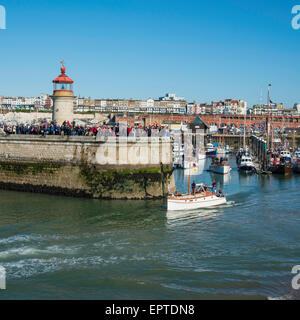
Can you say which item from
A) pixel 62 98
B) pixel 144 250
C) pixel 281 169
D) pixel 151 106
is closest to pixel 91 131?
pixel 62 98

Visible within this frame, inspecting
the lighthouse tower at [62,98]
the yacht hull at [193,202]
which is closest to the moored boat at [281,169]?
the yacht hull at [193,202]

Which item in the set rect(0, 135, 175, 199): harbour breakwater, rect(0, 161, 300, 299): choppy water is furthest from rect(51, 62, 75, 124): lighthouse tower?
rect(0, 161, 300, 299): choppy water

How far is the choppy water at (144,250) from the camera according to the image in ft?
41.9

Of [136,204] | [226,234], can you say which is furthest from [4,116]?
[226,234]

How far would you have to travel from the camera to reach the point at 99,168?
25781 millimetres

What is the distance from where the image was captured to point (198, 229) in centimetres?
1909

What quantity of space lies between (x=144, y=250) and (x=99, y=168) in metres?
10.5

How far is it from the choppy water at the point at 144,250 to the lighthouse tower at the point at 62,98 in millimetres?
9767

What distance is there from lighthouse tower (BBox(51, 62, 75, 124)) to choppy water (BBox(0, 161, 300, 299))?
977cm

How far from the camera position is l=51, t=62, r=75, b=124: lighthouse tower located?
32869 millimetres

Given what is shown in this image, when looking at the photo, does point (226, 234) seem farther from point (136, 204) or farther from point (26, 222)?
point (26, 222)

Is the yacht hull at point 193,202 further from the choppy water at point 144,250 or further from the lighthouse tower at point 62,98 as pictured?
the lighthouse tower at point 62,98

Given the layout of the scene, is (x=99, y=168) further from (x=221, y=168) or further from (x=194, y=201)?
(x=221, y=168)
